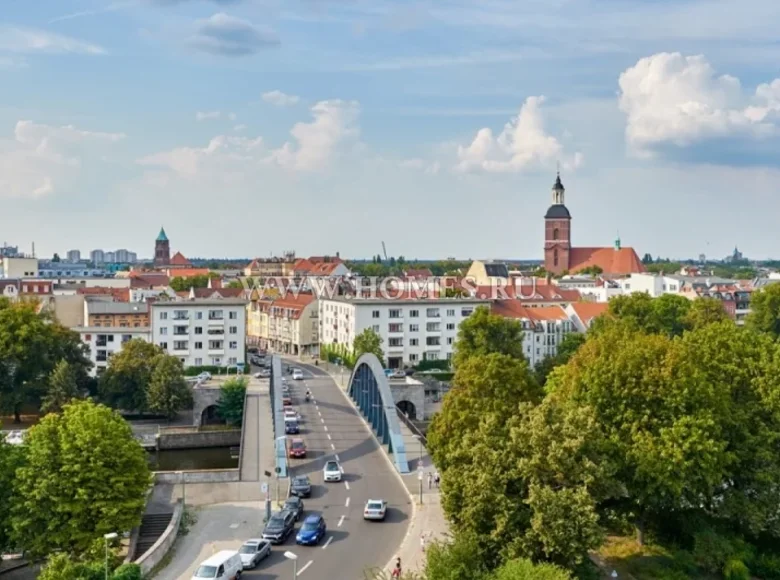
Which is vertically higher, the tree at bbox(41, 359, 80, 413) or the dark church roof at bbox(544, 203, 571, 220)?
the dark church roof at bbox(544, 203, 571, 220)

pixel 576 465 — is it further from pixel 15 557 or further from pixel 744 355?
pixel 15 557

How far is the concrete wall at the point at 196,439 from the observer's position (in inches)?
2621

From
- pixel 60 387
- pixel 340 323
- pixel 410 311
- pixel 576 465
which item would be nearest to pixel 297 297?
pixel 340 323

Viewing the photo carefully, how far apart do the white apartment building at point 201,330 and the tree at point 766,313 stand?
51.7 m

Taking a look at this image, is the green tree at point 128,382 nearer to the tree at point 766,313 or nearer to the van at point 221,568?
the van at point 221,568

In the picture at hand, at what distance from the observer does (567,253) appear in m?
174

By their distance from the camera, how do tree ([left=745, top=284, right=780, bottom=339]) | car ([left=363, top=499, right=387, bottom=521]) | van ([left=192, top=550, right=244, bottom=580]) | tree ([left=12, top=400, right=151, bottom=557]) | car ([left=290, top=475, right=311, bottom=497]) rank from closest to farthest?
1. van ([left=192, top=550, right=244, bottom=580])
2. tree ([left=12, top=400, right=151, bottom=557])
3. car ([left=363, top=499, right=387, bottom=521])
4. car ([left=290, top=475, right=311, bottom=497])
5. tree ([left=745, top=284, right=780, bottom=339])

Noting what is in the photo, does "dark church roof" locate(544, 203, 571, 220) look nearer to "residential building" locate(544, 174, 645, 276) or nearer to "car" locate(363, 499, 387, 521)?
"residential building" locate(544, 174, 645, 276)

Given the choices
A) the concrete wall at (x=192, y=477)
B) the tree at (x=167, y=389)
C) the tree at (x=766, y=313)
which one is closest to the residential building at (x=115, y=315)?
the tree at (x=167, y=389)

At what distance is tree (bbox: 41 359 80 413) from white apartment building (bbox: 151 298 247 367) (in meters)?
17.0

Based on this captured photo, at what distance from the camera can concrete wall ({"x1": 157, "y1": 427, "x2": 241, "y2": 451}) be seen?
6656 centimetres

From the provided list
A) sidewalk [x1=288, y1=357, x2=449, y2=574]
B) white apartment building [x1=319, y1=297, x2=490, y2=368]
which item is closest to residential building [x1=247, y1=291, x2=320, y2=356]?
white apartment building [x1=319, y1=297, x2=490, y2=368]

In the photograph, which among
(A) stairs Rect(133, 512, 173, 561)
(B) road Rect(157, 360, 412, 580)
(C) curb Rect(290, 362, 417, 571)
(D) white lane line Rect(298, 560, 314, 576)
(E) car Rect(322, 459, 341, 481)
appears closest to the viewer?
(D) white lane line Rect(298, 560, 314, 576)

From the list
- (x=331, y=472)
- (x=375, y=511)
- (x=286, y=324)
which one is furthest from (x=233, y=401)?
(x=286, y=324)
